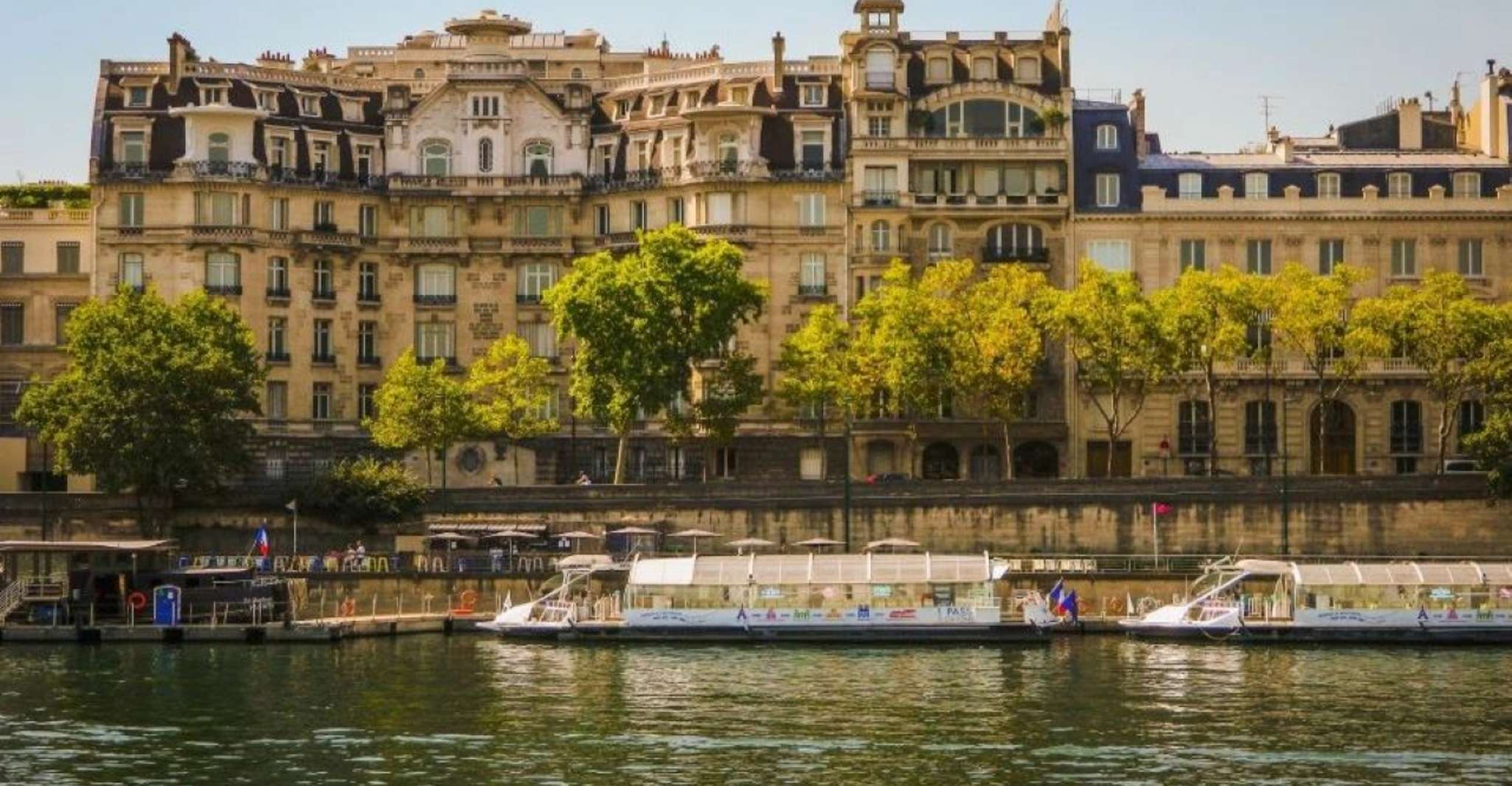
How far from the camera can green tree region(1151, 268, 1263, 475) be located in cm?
13062

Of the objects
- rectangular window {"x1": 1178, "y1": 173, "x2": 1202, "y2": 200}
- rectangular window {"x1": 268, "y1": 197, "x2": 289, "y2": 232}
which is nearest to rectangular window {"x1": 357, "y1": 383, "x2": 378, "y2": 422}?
rectangular window {"x1": 268, "y1": 197, "x2": 289, "y2": 232}

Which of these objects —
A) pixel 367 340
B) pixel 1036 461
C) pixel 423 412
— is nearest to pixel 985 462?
pixel 1036 461

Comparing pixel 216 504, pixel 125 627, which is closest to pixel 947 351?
pixel 216 504

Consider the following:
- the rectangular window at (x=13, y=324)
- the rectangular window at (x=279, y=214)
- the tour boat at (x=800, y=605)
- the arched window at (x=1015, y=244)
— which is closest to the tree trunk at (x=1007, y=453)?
the arched window at (x=1015, y=244)

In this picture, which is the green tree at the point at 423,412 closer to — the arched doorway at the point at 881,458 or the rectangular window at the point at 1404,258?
the arched doorway at the point at 881,458

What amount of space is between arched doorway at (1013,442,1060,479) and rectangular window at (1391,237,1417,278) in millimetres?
16219

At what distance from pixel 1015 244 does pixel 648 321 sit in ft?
59.2

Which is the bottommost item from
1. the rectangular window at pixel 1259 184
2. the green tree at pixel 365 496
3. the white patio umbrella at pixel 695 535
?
the white patio umbrella at pixel 695 535

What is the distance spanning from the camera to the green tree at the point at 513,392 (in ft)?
443

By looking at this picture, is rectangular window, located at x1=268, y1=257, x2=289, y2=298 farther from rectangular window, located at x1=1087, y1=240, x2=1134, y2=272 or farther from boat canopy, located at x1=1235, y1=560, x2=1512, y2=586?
boat canopy, located at x1=1235, y1=560, x2=1512, y2=586

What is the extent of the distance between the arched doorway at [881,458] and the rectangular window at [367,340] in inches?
874

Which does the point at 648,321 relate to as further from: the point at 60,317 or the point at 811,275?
the point at 60,317

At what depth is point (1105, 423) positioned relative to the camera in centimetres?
13912

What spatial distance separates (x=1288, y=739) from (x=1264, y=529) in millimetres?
44797
